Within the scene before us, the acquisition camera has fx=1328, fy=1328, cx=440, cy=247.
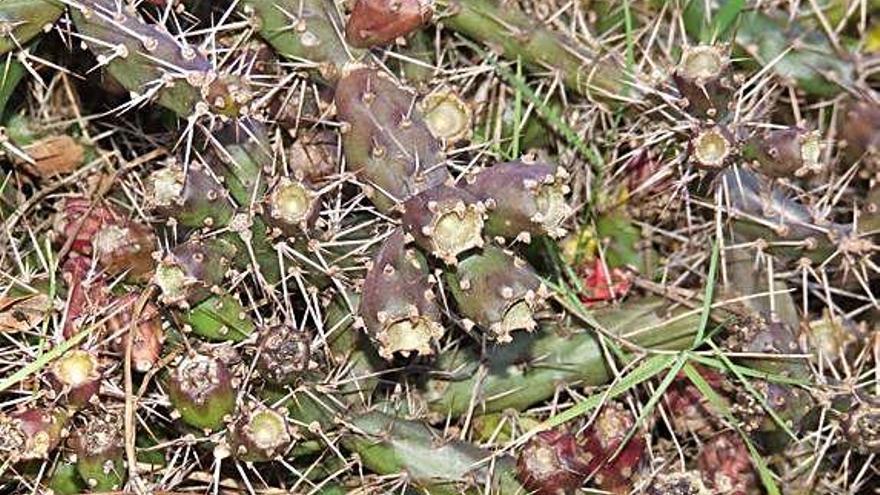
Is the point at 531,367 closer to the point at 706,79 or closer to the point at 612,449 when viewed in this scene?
the point at 612,449

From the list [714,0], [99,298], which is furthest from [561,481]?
[714,0]

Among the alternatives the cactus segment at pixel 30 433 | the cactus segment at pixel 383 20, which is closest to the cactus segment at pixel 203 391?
the cactus segment at pixel 30 433

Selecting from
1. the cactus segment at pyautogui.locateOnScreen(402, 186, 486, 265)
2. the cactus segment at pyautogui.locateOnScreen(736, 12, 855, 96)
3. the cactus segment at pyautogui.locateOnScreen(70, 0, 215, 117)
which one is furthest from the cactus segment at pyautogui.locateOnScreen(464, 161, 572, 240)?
the cactus segment at pyautogui.locateOnScreen(736, 12, 855, 96)

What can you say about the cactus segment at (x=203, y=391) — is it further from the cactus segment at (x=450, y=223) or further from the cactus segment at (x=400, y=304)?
the cactus segment at (x=450, y=223)

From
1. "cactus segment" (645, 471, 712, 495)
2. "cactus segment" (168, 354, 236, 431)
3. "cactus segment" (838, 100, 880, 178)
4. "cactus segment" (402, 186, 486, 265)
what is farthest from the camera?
"cactus segment" (838, 100, 880, 178)

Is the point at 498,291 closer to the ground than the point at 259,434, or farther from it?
farther from it

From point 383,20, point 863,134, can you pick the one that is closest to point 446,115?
point 383,20

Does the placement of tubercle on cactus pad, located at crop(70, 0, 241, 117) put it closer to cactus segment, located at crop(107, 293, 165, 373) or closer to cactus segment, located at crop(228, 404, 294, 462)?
cactus segment, located at crop(107, 293, 165, 373)
